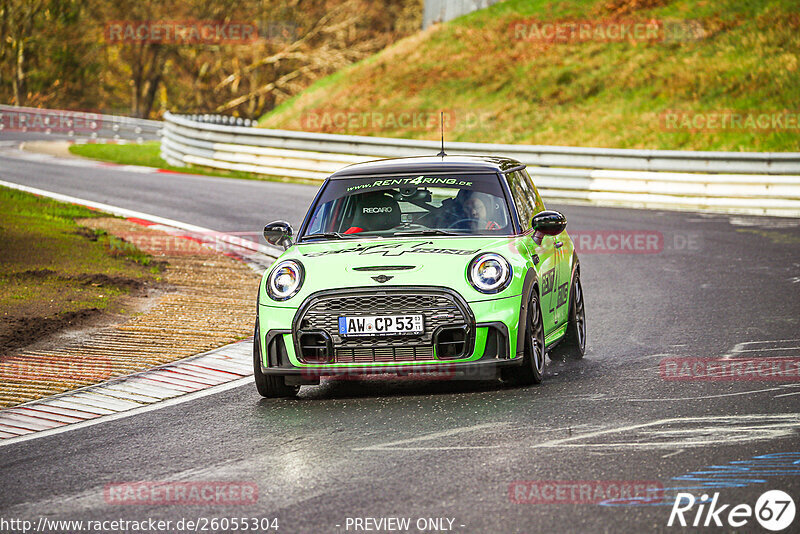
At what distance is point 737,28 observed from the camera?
3097 centimetres

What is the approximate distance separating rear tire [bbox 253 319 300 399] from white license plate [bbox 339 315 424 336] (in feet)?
2.34

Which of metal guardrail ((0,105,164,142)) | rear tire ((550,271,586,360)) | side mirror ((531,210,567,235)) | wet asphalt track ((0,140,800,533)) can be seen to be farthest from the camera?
metal guardrail ((0,105,164,142))

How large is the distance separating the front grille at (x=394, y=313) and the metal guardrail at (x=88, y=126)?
34.2 metres

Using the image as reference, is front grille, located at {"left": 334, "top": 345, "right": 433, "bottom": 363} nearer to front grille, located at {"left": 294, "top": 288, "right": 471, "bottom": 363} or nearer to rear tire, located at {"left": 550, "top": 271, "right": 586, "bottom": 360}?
front grille, located at {"left": 294, "top": 288, "right": 471, "bottom": 363}

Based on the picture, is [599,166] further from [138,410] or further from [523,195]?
[138,410]

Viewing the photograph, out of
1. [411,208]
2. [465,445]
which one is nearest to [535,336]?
[411,208]

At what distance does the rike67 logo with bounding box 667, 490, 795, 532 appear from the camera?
478 cm

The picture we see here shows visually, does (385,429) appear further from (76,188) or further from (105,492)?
(76,188)

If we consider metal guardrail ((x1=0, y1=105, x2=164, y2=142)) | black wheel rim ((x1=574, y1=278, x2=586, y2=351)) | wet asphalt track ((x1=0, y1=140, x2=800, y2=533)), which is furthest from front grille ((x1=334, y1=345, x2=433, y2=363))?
metal guardrail ((x1=0, y1=105, x2=164, y2=142))

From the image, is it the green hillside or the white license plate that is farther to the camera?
the green hillside

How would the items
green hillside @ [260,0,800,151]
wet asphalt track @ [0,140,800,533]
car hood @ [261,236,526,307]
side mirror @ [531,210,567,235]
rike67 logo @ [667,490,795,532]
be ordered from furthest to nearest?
green hillside @ [260,0,800,151] < side mirror @ [531,210,567,235] < car hood @ [261,236,526,307] < wet asphalt track @ [0,140,800,533] < rike67 logo @ [667,490,795,532]

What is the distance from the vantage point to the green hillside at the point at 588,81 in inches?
1057

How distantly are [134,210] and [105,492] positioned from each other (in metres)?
14.0

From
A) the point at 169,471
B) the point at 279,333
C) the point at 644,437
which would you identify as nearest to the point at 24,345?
the point at 279,333
